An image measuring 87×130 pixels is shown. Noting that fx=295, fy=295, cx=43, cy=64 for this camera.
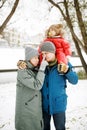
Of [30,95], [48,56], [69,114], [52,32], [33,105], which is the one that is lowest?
[69,114]

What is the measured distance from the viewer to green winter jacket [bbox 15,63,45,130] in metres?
3.46

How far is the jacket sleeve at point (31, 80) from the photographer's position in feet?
11.2

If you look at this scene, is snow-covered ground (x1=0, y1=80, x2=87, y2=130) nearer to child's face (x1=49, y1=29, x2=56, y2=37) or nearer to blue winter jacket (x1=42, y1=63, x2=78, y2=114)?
blue winter jacket (x1=42, y1=63, x2=78, y2=114)

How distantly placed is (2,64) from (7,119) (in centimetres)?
1610

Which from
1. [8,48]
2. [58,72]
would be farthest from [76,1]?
[8,48]

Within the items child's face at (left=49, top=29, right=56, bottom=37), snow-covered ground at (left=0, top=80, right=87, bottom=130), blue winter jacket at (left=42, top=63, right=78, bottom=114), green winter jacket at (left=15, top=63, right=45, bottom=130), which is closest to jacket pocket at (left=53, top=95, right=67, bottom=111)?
blue winter jacket at (left=42, top=63, right=78, bottom=114)

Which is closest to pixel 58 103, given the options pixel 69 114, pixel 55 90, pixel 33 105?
pixel 55 90

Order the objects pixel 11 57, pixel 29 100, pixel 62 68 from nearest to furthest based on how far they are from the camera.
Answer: pixel 62 68
pixel 29 100
pixel 11 57

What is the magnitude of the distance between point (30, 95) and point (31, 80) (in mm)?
190

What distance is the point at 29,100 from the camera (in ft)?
11.4

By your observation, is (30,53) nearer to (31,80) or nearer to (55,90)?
(31,80)

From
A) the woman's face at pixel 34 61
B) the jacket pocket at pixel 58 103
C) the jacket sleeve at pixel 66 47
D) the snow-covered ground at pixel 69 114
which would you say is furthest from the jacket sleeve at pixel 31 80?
the snow-covered ground at pixel 69 114

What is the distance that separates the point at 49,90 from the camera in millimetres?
3529

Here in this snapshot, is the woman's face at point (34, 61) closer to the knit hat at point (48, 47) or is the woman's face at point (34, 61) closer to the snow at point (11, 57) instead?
the knit hat at point (48, 47)
